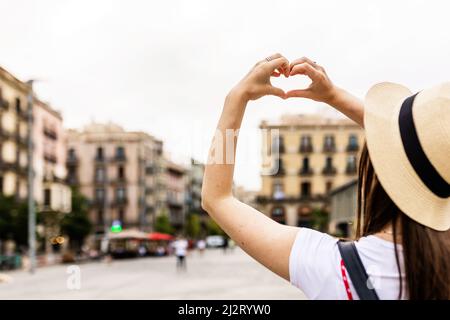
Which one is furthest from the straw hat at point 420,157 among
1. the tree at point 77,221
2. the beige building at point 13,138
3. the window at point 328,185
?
the window at point 328,185

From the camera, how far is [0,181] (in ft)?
163

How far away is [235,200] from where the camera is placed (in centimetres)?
137

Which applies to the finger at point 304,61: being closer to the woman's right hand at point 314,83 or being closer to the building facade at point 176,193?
the woman's right hand at point 314,83

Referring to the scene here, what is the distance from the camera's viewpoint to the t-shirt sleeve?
3.98 feet

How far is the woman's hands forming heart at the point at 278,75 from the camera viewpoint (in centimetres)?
133

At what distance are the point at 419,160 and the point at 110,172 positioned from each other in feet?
266

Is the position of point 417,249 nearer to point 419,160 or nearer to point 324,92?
point 419,160

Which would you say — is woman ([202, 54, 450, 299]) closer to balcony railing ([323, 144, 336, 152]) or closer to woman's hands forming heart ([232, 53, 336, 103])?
woman's hands forming heart ([232, 53, 336, 103])

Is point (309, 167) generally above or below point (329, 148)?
below

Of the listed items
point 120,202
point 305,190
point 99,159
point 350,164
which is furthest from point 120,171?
point 350,164

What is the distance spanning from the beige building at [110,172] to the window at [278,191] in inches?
576

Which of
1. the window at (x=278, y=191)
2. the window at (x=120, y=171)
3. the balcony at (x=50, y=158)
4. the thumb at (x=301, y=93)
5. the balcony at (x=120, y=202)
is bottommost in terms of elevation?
the balcony at (x=120, y=202)

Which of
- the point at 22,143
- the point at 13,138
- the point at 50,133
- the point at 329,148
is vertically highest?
the point at 50,133

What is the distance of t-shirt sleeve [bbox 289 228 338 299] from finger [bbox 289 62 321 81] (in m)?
0.34
